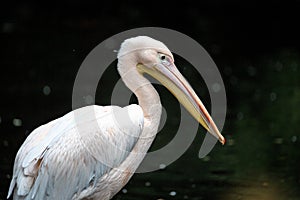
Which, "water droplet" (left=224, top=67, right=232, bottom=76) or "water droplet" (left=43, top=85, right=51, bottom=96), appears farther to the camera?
"water droplet" (left=224, top=67, right=232, bottom=76)

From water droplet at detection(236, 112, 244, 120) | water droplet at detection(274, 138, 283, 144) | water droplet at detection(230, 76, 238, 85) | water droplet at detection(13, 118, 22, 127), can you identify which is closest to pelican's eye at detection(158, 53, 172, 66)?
water droplet at detection(274, 138, 283, 144)

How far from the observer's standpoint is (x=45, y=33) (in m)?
15.0

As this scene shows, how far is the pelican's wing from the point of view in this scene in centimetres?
490

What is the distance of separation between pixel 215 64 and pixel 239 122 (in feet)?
13.5

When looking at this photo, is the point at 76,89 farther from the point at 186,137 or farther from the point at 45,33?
the point at 45,33

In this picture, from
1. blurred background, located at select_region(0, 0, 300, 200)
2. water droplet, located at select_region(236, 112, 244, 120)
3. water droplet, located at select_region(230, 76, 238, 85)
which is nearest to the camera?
blurred background, located at select_region(0, 0, 300, 200)

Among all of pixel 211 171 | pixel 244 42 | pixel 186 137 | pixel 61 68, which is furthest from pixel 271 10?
pixel 211 171

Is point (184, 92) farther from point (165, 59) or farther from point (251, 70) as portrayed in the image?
point (251, 70)

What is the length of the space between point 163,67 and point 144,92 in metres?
0.23

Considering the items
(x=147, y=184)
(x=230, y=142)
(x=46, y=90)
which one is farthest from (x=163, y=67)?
(x=46, y=90)

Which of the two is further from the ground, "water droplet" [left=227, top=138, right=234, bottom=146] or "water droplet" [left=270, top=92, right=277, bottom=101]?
"water droplet" [left=227, top=138, right=234, bottom=146]

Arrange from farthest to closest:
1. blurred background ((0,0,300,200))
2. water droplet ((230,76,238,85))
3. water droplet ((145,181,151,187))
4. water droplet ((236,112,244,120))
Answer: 1. water droplet ((230,76,238,85))
2. water droplet ((236,112,244,120))
3. blurred background ((0,0,300,200))
4. water droplet ((145,181,151,187))

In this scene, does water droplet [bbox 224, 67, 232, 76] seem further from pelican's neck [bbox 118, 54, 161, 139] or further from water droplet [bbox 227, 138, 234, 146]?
pelican's neck [bbox 118, 54, 161, 139]

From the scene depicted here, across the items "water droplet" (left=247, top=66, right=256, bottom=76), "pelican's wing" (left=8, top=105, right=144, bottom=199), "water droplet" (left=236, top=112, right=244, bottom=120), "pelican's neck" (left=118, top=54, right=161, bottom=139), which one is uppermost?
"pelican's neck" (left=118, top=54, right=161, bottom=139)
